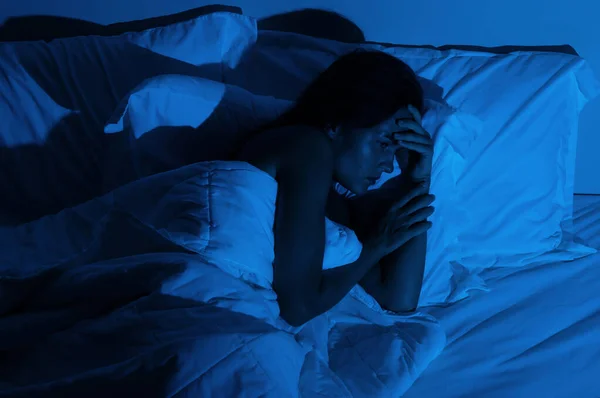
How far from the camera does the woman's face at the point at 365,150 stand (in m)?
1.12

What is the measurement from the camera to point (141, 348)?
0.80 m

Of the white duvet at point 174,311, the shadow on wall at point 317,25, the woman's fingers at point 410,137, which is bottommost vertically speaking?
the white duvet at point 174,311

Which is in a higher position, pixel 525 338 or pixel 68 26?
pixel 68 26

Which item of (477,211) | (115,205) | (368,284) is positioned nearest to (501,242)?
(477,211)

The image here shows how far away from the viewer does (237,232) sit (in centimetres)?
95

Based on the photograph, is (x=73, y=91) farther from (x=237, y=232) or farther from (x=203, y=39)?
(x=237, y=232)

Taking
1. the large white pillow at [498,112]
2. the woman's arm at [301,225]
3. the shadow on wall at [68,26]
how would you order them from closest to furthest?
the woman's arm at [301,225] < the large white pillow at [498,112] < the shadow on wall at [68,26]

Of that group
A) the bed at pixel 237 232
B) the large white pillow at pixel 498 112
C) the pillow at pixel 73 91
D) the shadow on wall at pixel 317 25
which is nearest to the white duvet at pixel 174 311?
the bed at pixel 237 232

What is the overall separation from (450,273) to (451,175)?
0.23 meters

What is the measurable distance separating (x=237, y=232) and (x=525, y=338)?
2.13ft

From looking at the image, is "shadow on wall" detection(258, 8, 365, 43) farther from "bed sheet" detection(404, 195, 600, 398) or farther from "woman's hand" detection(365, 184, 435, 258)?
"bed sheet" detection(404, 195, 600, 398)

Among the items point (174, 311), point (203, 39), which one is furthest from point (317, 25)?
point (174, 311)

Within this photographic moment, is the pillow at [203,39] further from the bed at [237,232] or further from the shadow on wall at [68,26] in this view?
the shadow on wall at [68,26]

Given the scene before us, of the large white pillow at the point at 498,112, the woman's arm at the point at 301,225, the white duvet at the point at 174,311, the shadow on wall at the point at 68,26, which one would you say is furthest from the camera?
the shadow on wall at the point at 68,26
